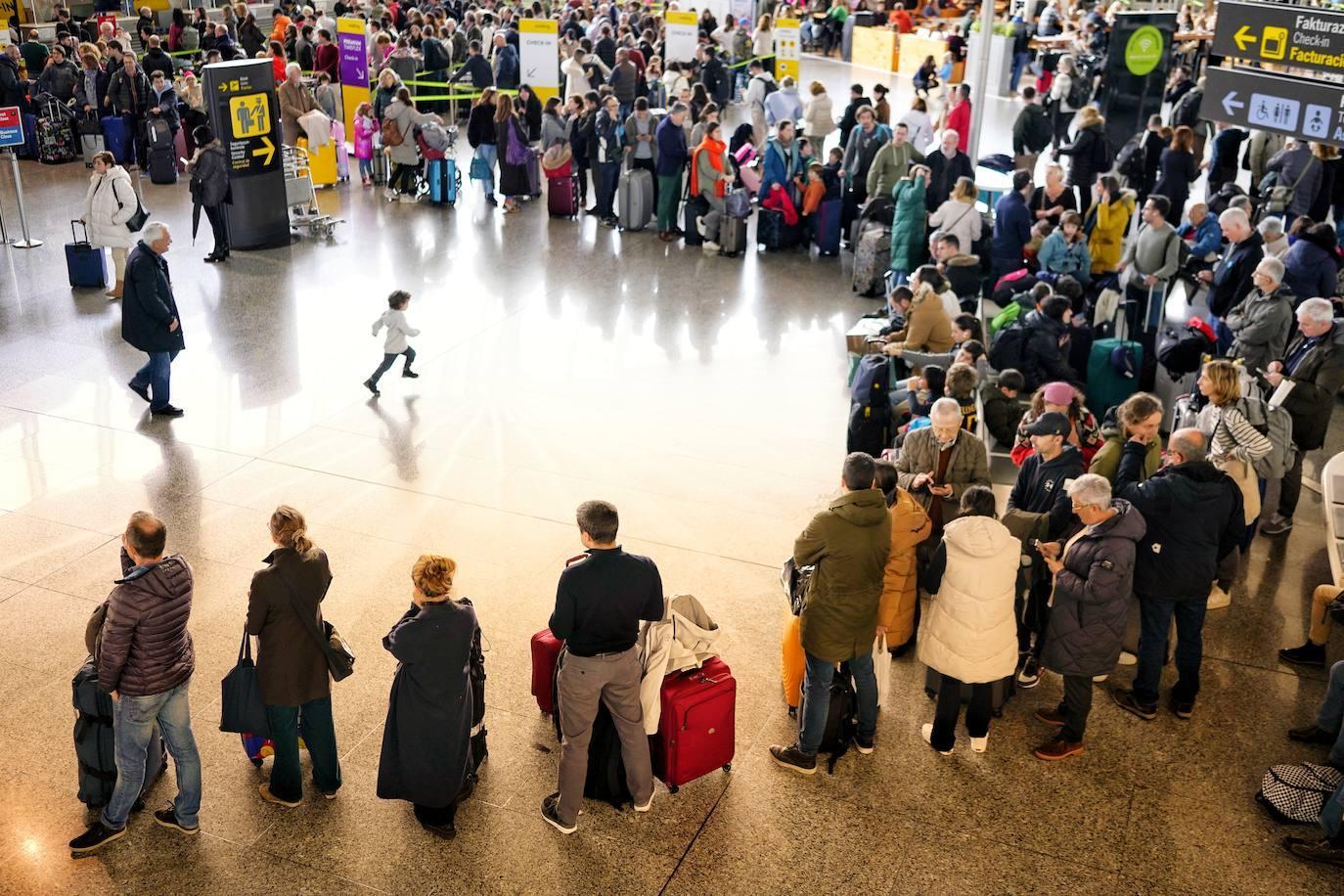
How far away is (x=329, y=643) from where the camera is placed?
552 cm

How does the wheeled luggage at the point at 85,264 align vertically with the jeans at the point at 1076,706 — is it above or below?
above

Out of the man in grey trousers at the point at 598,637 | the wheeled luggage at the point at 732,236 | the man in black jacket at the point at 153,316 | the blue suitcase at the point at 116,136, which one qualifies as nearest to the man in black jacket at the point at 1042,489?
the man in grey trousers at the point at 598,637

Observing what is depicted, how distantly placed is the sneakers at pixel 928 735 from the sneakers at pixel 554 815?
1.76 meters

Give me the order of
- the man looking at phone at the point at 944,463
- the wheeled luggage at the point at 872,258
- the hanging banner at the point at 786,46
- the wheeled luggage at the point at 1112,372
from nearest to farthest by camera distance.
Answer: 1. the man looking at phone at the point at 944,463
2. the wheeled luggage at the point at 1112,372
3. the wheeled luggage at the point at 872,258
4. the hanging banner at the point at 786,46

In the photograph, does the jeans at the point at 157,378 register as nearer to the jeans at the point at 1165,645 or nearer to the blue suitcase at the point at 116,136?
the jeans at the point at 1165,645

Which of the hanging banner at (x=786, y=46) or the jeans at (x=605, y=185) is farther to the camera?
the hanging banner at (x=786, y=46)

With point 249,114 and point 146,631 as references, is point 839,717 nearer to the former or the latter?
point 146,631

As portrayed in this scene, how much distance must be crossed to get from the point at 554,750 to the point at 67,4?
3043 cm

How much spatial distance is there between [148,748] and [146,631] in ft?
2.12

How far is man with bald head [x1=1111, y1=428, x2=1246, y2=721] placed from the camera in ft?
20.4

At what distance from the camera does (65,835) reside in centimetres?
562

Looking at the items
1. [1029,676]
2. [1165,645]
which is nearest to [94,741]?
→ [1029,676]

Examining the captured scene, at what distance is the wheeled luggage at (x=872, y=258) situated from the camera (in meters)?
13.4

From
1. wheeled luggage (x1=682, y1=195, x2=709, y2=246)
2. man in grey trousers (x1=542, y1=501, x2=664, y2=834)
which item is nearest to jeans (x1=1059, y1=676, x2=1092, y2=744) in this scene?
man in grey trousers (x1=542, y1=501, x2=664, y2=834)
